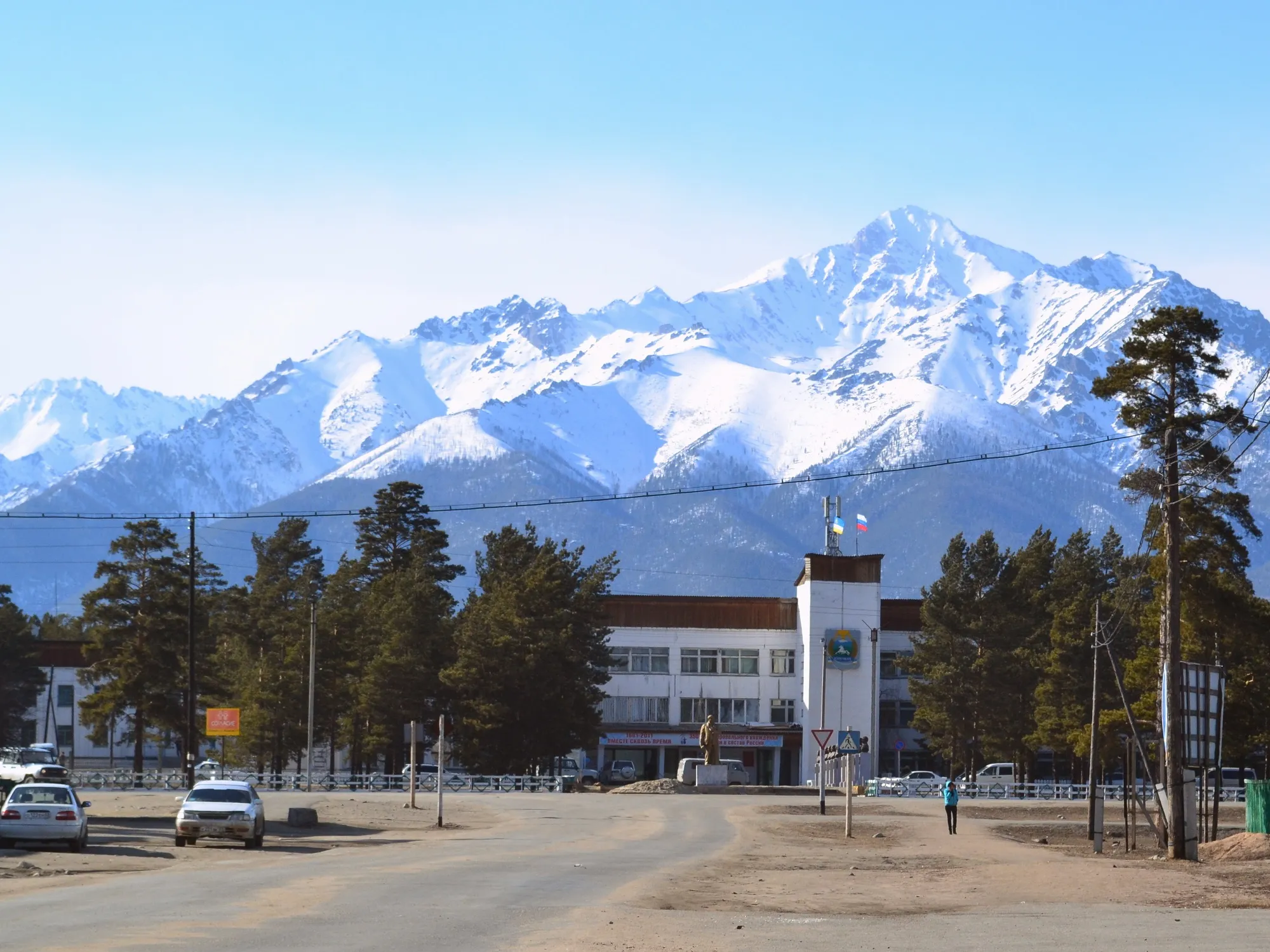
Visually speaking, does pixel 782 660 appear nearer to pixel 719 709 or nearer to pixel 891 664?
pixel 719 709

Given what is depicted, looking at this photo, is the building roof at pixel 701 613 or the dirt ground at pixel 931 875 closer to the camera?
the dirt ground at pixel 931 875

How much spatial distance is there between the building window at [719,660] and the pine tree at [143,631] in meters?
44.8

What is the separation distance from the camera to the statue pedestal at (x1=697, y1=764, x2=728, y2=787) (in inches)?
3647

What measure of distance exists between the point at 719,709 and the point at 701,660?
3.87 meters

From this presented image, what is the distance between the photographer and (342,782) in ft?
302

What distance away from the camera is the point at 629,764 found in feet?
369

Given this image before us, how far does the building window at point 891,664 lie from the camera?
449 ft

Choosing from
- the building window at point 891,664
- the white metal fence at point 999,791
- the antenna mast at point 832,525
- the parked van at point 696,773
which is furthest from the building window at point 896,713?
the white metal fence at point 999,791

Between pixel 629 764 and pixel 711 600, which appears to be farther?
pixel 711 600

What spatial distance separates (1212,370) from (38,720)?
131283mm

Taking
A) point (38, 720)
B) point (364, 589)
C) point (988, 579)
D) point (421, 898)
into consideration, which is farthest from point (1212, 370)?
point (38, 720)

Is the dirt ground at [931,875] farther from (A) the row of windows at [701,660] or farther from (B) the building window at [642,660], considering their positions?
(B) the building window at [642,660]

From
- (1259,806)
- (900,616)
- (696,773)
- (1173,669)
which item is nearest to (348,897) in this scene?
(1173,669)

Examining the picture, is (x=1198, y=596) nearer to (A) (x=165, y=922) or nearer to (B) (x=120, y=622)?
(A) (x=165, y=922)
